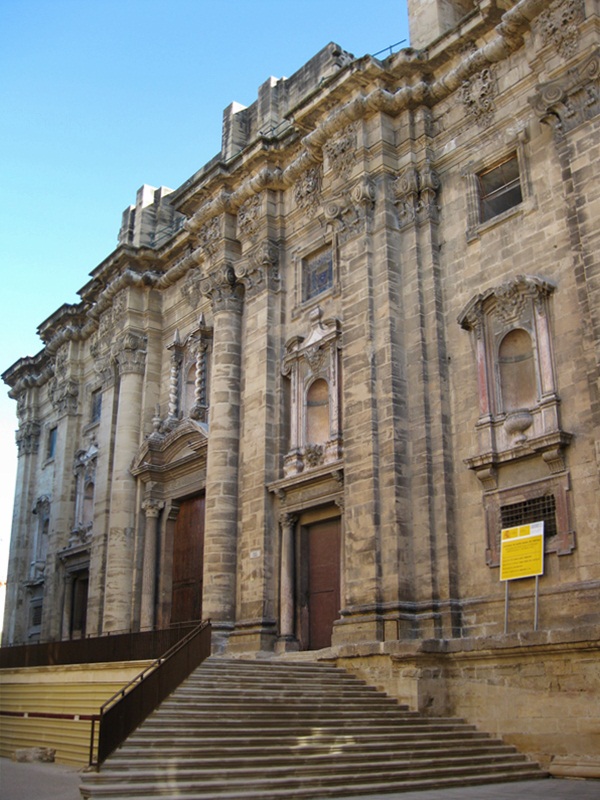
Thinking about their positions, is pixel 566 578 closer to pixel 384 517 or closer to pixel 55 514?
pixel 384 517

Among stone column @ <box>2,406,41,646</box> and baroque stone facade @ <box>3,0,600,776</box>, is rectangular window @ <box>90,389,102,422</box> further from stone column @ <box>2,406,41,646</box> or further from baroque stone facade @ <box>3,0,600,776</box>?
stone column @ <box>2,406,41,646</box>

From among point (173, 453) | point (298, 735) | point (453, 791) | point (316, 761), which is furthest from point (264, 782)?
point (173, 453)

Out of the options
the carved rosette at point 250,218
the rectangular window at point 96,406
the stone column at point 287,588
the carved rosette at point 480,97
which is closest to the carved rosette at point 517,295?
the carved rosette at point 480,97

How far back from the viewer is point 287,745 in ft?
44.8

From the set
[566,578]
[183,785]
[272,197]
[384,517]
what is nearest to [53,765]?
[183,785]

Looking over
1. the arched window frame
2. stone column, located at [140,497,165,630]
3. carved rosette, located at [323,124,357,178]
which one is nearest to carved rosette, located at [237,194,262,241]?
carved rosette, located at [323,124,357,178]

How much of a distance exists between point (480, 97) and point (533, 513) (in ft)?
31.2

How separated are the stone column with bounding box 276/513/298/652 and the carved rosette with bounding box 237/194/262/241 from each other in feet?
26.6

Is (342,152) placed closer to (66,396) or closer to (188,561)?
(188,561)

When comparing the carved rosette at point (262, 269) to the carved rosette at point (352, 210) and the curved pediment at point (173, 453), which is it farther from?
the curved pediment at point (173, 453)

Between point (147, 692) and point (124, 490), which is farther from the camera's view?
point (124, 490)

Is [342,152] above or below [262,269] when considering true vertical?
above

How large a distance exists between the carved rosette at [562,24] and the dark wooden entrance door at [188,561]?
15.0m

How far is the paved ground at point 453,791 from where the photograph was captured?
12.1 m
